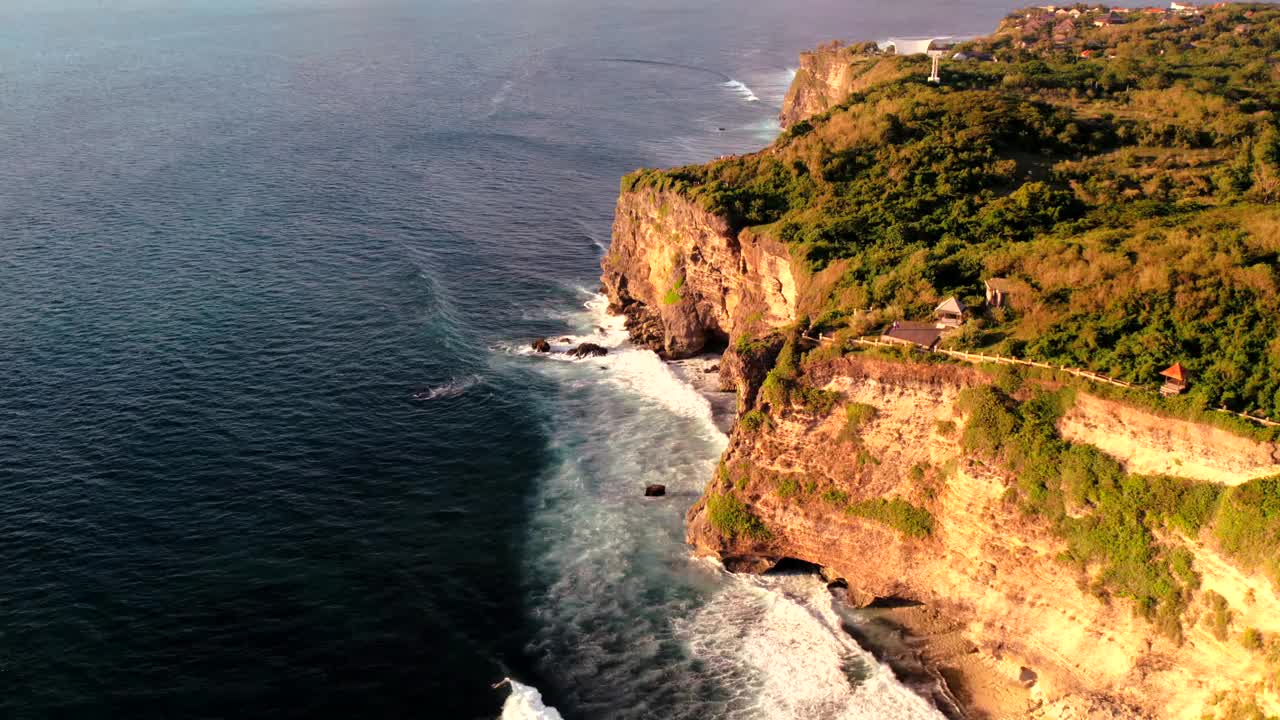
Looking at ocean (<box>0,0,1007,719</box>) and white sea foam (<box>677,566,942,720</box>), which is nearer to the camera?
white sea foam (<box>677,566,942,720</box>)

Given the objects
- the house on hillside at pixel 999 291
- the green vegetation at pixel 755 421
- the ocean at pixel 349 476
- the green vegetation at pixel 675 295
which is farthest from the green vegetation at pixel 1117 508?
the green vegetation at pixel 675 295

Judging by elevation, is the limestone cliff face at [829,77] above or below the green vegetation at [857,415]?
above

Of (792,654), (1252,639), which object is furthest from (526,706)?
(1252,639)

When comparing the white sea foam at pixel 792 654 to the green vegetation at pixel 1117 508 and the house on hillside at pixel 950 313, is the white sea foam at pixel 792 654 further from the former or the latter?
the house on hillside at pixel 950 313

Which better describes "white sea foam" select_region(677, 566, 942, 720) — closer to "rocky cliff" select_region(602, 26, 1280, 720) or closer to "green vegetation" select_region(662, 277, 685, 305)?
"rocky cliff" select_region(602, 26, 1280, 720)

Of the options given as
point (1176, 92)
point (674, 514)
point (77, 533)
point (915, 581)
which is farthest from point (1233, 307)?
point (77, 533)

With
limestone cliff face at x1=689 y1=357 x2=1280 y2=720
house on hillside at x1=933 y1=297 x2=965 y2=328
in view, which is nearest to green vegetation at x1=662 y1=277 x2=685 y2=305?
limestone cliff face at x1=689 y1=357 x2=1280 y2=720
